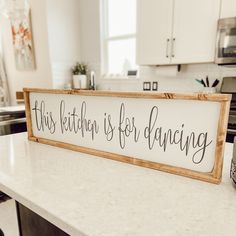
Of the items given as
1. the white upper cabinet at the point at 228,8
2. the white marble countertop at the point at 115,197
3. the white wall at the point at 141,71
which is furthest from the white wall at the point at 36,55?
the white marble countertop at the point at 115,197

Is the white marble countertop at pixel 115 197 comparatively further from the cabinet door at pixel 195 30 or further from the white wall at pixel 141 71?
the white wall at pixel 141 71

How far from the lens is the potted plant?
3170 mm

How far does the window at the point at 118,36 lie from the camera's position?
295cm

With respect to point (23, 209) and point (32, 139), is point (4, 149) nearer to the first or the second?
point (32, 139)

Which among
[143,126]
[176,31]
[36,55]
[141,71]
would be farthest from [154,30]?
[143,126]

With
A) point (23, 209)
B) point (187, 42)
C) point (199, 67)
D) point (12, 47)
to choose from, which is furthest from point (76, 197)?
point (12, 47)

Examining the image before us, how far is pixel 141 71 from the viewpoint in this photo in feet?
9.20

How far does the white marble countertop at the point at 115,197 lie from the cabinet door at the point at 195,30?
1.65 metres

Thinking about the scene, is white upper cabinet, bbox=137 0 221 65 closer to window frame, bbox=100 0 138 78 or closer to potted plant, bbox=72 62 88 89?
window frame, bbox=100 0 138 78

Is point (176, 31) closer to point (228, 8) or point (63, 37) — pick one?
point (228, 8)

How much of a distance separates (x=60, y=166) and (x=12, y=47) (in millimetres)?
3604

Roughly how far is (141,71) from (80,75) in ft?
3.08

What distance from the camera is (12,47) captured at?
3561 millimetres

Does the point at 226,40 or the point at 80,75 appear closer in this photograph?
the point at 226,40
